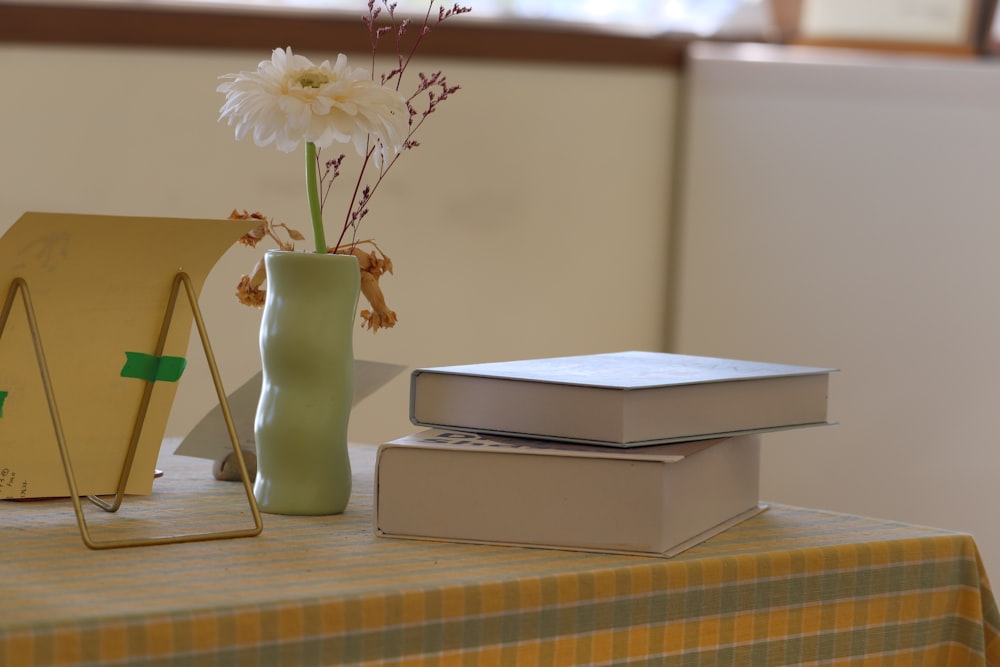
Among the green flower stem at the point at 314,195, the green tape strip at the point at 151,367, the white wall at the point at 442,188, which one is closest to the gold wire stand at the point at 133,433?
the green tape strip at the point at 151,367

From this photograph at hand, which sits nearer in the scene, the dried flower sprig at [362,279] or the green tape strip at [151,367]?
the green tape strip at [151,367]

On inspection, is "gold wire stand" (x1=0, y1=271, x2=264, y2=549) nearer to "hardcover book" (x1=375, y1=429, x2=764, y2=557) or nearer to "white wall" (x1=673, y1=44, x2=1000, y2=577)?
"hardcover book" (x1=375, y1=429, x2=764, y2=557)

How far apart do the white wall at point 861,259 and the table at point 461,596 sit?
162 centimetres

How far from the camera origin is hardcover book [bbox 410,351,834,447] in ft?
2.70

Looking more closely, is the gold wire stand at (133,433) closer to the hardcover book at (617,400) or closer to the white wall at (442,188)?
the hardcover book at (617,400)

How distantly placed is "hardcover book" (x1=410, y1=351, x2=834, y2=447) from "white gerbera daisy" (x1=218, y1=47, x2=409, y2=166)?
0.62 ft

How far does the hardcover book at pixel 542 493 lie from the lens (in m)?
0.80

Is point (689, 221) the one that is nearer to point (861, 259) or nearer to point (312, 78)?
point (861, 259)

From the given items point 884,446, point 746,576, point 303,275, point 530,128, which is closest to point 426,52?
point 530,128

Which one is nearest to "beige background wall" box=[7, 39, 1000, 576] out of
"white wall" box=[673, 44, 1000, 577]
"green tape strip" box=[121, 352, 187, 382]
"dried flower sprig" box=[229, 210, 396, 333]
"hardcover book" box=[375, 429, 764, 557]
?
"white wall" box=[673, 44, 1000, 577]

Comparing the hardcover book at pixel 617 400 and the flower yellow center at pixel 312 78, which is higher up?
the flower yellow center at pixel 312 78

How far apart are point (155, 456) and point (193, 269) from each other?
0.16 meters

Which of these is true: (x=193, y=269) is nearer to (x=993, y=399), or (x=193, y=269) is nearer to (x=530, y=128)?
(x=530, y=128)

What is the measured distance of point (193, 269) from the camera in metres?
0.88
